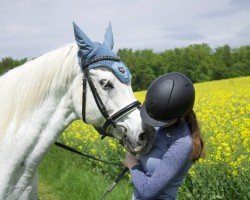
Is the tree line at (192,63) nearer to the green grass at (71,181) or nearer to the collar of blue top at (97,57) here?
the green grass at (71,181)

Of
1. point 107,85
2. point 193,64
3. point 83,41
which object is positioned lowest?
point 193,64

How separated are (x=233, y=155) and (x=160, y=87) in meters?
2.77

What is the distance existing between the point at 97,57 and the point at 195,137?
934 mm

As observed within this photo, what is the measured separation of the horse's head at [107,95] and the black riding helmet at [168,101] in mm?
124

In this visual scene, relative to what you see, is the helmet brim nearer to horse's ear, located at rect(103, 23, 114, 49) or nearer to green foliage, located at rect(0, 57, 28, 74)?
horse's ear, located at rect(103, 23, 114, 49)

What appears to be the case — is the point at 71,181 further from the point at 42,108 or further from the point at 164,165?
the point at 164,165

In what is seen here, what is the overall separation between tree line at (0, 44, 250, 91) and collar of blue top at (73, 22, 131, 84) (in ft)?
199

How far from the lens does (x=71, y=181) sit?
300 inches

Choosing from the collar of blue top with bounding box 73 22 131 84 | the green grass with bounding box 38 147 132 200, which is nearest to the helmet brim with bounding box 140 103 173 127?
the collar of blue top with bounding box 73 22 131 84

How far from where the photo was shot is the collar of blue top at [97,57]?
9.77 ft

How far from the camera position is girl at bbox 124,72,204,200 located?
9.09ft

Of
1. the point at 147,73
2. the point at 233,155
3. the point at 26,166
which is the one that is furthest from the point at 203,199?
the point at 147,73

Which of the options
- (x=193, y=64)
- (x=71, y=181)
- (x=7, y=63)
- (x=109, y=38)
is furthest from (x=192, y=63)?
(x=109, y=38)

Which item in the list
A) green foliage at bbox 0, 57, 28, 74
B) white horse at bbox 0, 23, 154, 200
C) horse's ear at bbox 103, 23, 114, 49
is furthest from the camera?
green foliage at bbox 0, 57, 28, 74
